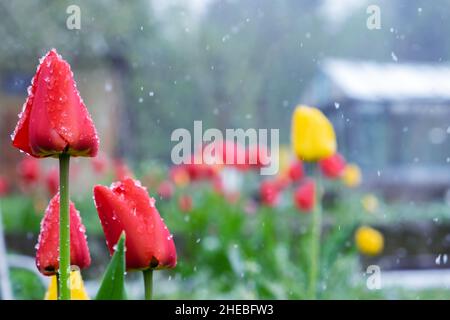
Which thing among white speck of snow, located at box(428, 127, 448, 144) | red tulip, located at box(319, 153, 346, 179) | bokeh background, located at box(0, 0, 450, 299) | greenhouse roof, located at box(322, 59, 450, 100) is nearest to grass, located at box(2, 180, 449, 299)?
bokeh background, located at box(0, 0, 450, 299)

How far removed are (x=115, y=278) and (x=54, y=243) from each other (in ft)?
0.15

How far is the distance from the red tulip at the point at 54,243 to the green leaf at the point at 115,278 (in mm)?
24

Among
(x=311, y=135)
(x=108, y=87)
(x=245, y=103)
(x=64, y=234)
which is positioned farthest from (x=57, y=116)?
(x=245, y=103)

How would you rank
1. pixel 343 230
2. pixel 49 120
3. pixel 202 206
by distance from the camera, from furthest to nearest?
pixel 202 206, pixel 343 230, pixel 49 120

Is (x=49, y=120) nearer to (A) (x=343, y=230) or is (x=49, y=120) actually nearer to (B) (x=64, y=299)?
(B) (x=64, y=299)

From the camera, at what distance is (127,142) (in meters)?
7.08

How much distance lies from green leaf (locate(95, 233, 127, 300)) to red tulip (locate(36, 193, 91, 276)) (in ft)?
0.08

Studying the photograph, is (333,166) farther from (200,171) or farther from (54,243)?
(54,243)

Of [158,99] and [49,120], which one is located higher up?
[158,99]

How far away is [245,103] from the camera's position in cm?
894

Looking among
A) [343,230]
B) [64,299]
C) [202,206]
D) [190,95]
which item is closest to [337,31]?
[190,95]

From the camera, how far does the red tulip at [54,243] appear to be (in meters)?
0.39

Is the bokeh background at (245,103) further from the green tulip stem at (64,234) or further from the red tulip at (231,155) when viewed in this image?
the green tulip stem at (64,234)
